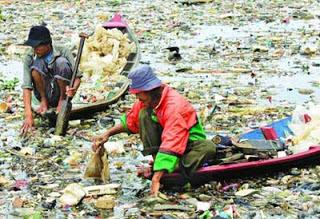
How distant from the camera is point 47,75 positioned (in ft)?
26.6

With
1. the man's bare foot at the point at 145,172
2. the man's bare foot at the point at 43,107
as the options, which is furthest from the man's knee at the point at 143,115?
the man's bare foot at the point at 43,107

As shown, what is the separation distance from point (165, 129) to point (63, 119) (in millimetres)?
2413

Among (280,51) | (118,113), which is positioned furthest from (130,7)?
(118,113)

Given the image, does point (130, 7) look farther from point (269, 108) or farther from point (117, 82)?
point (269, 108)

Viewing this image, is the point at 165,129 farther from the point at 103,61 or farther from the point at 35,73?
the point at 103,61

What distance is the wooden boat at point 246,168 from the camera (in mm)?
5922

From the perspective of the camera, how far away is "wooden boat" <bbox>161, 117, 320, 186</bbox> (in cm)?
592

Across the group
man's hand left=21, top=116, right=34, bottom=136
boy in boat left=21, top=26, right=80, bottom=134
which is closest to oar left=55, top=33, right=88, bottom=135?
boy in boat left=21, top=26, right=80, bottom=134

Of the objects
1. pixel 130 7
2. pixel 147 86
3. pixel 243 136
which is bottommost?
pixel 130 7

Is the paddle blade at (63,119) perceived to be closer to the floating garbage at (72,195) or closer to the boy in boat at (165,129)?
the boy in boat at (165,129)

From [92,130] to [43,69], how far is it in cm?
86

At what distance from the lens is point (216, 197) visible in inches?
232

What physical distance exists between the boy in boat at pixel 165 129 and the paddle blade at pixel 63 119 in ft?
5.94

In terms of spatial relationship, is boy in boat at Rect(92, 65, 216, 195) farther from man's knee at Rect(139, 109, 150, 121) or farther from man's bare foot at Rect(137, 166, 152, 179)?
man's bare foot at Rect(137, 166, 152, 179)
